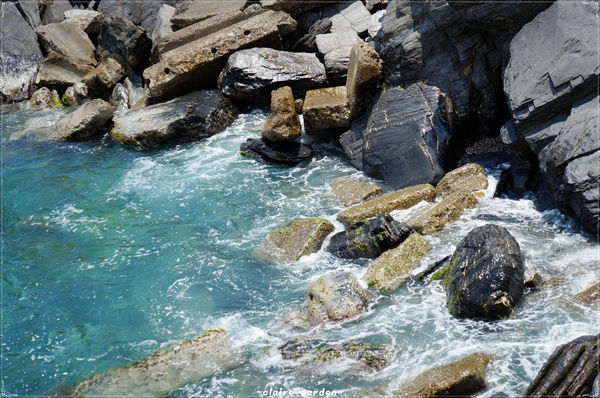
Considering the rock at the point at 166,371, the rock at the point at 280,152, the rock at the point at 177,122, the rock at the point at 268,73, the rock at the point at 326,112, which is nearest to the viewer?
the rock at the point at 166,371

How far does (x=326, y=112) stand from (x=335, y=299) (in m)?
5.87

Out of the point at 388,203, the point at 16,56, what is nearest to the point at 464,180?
the point at 388,203

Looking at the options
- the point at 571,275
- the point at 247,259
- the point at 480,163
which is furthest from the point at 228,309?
the point at 480,163

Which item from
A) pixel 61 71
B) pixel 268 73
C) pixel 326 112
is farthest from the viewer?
pixel 61 71

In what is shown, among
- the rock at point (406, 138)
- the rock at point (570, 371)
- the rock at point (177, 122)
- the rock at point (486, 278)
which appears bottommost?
the rock at point (570, 371)

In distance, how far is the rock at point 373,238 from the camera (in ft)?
33.9

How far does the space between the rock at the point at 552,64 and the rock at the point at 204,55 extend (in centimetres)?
705

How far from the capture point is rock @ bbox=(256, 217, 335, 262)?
10797 mm

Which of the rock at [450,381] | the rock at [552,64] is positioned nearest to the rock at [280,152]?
the rock at [552,64]

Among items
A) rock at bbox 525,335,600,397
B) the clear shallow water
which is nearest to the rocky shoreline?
rock at bbox 525,335,600,397

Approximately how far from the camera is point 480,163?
12445 mm

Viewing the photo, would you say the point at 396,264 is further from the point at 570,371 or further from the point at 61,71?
the point at 61,71

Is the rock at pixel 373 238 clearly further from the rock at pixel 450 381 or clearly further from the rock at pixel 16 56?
the rock at pixel 16 56

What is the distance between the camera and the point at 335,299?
9.08m
